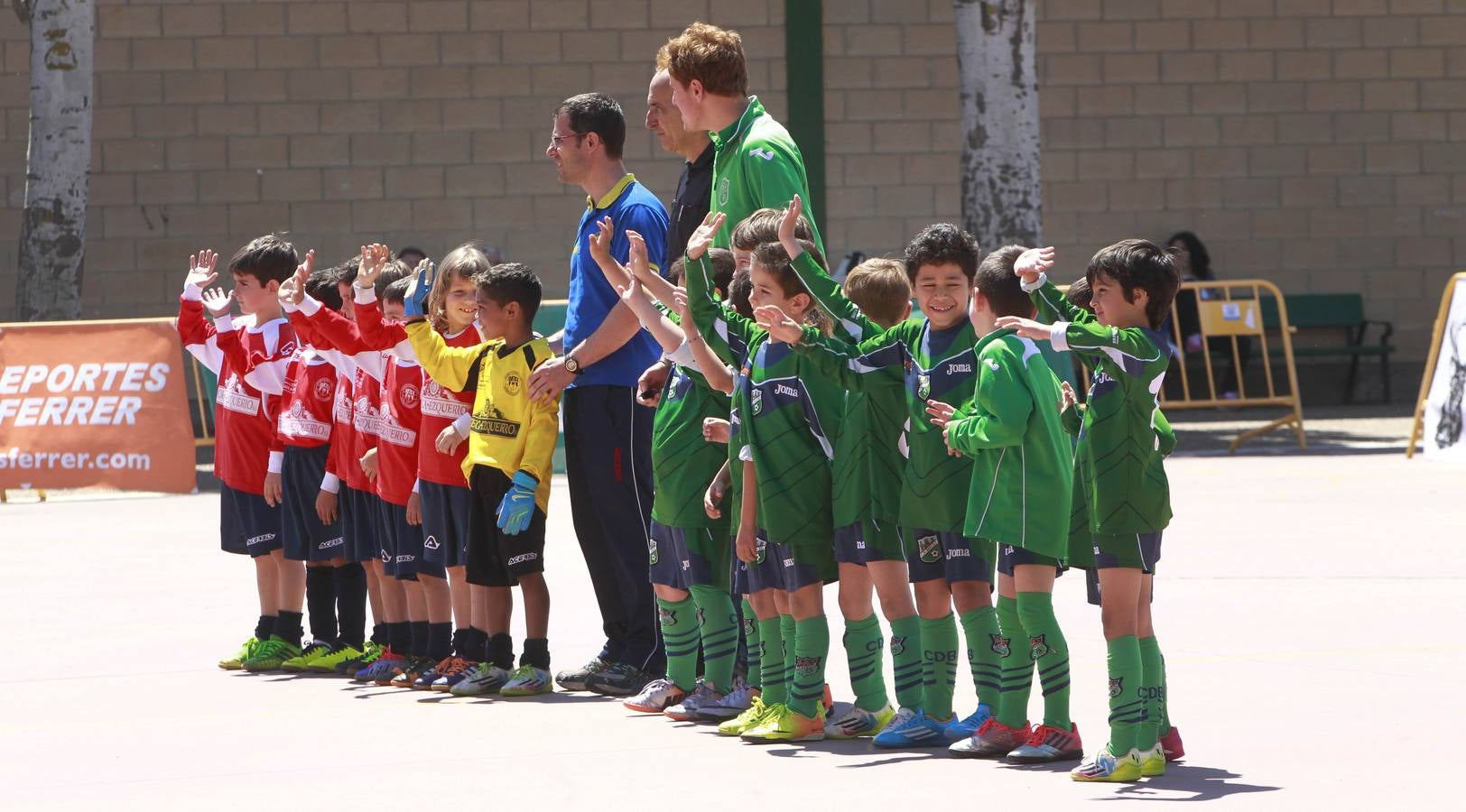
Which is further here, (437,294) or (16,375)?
(16,375)

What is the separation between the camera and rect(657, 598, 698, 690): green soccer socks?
6332 mm

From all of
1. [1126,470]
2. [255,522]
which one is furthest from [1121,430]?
[255,522]

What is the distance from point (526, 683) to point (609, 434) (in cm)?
91

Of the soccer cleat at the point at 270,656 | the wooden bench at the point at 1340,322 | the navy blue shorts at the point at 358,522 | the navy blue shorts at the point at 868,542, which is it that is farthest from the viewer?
the wooden bench at the point at 1340,322

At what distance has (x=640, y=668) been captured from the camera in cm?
675

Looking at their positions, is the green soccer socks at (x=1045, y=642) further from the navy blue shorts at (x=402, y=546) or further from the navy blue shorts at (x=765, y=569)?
the navy blue shorts at (x=402, y=546)

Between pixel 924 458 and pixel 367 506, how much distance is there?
2.57 metres

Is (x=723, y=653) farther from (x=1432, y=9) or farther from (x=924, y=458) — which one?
(x=1432, y=9)

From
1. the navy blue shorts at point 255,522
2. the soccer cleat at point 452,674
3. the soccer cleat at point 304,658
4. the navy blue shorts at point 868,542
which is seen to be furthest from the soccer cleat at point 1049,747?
the navy blue shorts at point 255,522

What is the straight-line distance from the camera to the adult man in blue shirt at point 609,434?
6.69 metres

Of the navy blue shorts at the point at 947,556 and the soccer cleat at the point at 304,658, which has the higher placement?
the navy blue shorts at the point at 947,556

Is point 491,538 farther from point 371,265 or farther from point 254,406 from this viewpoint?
point 254,406

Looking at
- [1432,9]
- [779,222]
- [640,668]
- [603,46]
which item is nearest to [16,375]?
[603,46]

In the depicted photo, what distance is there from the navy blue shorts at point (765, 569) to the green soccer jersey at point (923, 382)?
0.45m
